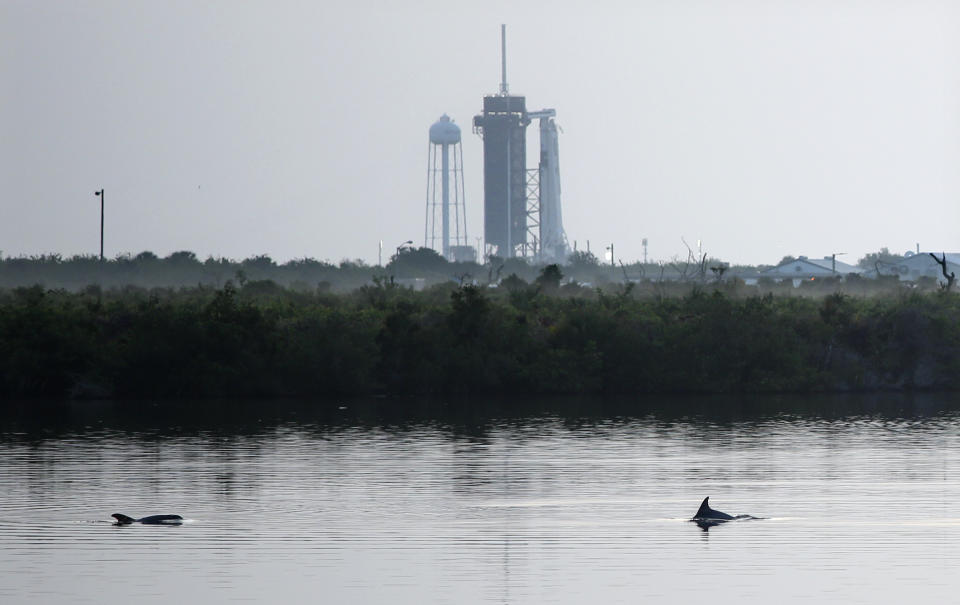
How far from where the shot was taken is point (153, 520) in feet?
106

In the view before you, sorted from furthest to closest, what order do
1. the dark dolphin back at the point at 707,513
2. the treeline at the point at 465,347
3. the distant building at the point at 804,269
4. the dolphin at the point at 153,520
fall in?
the distant building at the point at 804,269
the treeline at the point at 465,347
the dark dolphin back at the point at 707,513
the dolphin at the point at 153,520

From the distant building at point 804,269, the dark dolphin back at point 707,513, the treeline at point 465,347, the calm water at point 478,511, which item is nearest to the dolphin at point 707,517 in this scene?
the dark dolphin back at point 707,513

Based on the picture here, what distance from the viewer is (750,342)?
254 feet

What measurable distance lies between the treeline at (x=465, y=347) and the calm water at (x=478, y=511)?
49.8ft

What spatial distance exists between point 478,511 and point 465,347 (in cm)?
4169

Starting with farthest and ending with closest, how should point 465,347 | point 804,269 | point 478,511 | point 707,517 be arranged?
point 804,269 < point 465,347 < point 478,511 < point 707,517

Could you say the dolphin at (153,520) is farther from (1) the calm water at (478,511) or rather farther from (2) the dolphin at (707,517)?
(2) the dolphin at (707,517)

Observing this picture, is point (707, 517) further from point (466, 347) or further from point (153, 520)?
point (466, 347)

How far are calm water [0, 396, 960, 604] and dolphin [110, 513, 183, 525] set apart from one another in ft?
1.11

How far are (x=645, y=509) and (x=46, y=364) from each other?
142ft

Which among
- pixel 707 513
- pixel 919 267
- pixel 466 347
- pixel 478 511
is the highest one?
pixel 919 267

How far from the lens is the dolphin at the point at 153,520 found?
32281 mm

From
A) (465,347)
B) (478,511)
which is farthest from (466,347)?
(478,511)

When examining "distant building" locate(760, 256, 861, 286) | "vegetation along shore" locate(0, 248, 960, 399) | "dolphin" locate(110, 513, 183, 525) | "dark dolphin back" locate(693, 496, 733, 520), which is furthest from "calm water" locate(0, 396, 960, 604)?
"distant building" locate(760, 256, 861, 286)
